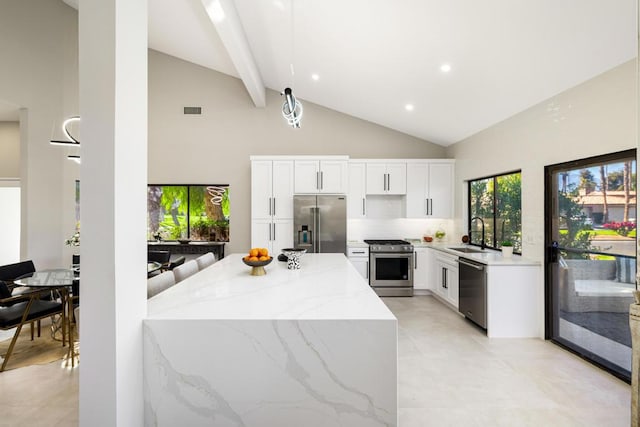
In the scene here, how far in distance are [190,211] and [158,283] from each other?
3762 mm

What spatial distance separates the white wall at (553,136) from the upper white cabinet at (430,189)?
0.62 metres

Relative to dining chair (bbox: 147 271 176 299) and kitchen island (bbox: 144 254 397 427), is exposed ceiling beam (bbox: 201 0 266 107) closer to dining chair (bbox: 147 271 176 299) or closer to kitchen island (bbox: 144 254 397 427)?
dining chair (bbox: 147 271 176 299)

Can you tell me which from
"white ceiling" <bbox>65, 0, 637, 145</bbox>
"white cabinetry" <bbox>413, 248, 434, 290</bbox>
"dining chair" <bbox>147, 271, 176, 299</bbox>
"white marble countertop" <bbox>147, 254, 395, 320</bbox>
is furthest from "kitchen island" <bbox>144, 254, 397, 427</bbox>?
"white cabinetry" <bbox>413, 248, 434, 290</bbox>

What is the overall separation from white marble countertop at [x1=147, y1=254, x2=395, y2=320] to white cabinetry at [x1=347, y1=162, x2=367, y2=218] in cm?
278

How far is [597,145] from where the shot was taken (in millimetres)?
2828

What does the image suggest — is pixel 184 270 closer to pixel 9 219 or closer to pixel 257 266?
pixel 257 266

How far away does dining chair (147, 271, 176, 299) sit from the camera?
2348mm

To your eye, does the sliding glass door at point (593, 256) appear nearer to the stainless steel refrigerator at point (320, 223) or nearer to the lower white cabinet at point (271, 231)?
the stainless steel refrigerator at point (320, 223)

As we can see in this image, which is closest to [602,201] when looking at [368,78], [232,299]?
[368,78]

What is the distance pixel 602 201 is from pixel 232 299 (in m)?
3.26

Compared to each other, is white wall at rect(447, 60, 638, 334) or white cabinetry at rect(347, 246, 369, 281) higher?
white wall at rect(447, 60, 638, 334)

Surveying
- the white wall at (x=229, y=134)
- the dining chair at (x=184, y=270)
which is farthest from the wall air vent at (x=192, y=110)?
the dining chair at (x=184, y=270)

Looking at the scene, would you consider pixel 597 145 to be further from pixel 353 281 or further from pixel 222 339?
pixel 222 339

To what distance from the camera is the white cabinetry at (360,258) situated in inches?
211
